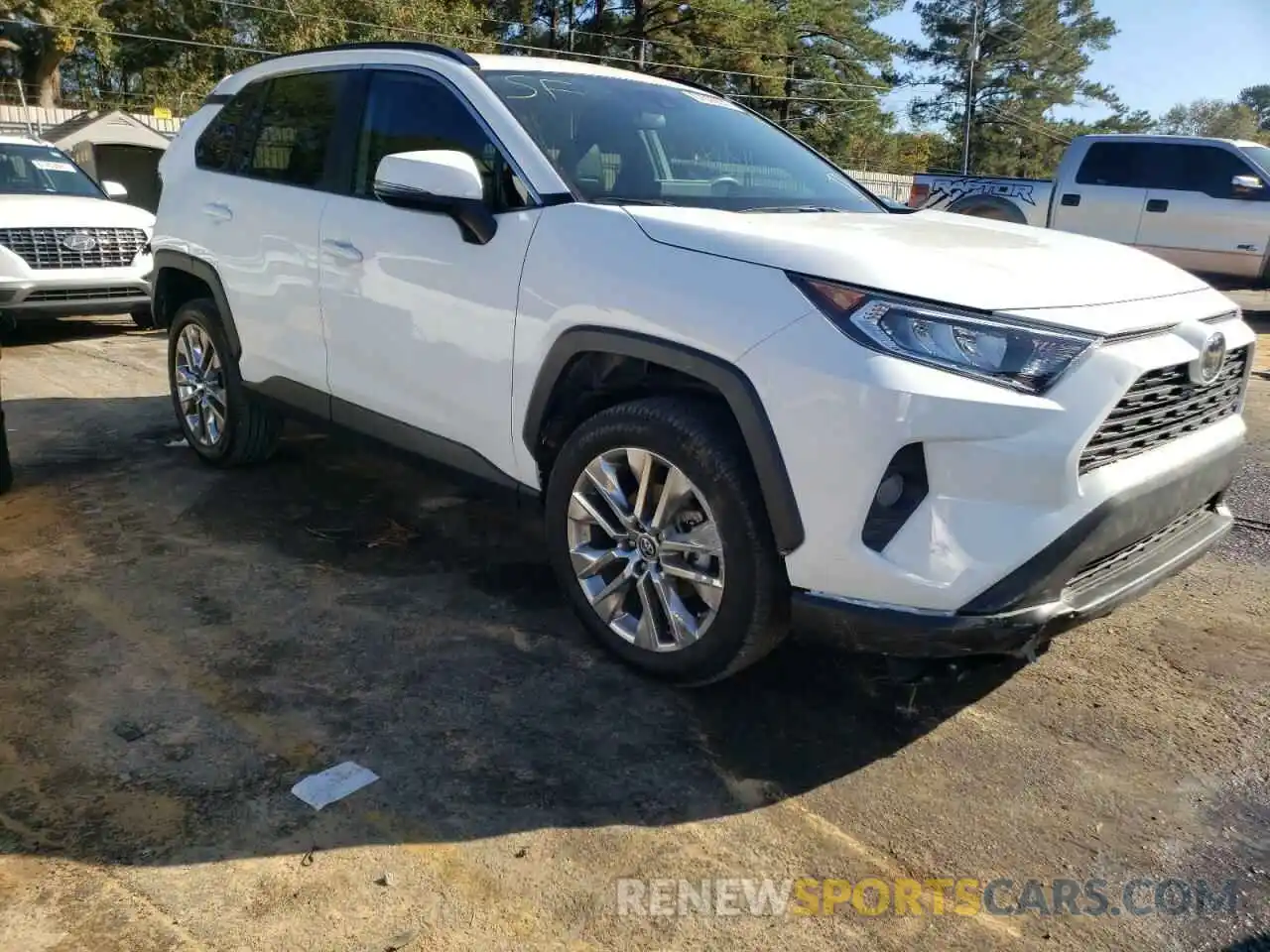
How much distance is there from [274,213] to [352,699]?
2254 millimetres

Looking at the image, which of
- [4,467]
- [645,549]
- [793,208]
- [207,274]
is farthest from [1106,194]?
[4,467]

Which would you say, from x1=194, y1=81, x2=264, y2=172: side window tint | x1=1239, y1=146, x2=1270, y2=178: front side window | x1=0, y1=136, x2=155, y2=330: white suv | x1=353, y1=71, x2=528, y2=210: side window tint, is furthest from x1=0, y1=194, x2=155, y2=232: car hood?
x1=1239, y1=146, x2=1270, y2=178: front side window

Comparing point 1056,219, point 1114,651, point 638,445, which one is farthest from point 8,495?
point 1056,219

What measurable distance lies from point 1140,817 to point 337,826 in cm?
198

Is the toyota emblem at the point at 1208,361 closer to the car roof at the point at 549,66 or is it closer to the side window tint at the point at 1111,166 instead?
the car roof at the point at 549,66

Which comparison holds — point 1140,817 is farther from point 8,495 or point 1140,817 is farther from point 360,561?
point 8,495

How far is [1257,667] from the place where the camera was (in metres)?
3.34

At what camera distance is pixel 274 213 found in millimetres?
4250

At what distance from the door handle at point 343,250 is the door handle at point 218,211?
866 mm

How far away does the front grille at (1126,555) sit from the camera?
2.55m

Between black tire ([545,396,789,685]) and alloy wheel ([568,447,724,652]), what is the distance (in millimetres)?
34

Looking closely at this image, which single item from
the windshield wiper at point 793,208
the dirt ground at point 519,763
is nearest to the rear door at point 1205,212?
the dirt ground at point 519,763

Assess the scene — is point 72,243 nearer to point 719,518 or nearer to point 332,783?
point 332,783

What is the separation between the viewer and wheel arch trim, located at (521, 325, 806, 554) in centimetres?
256
